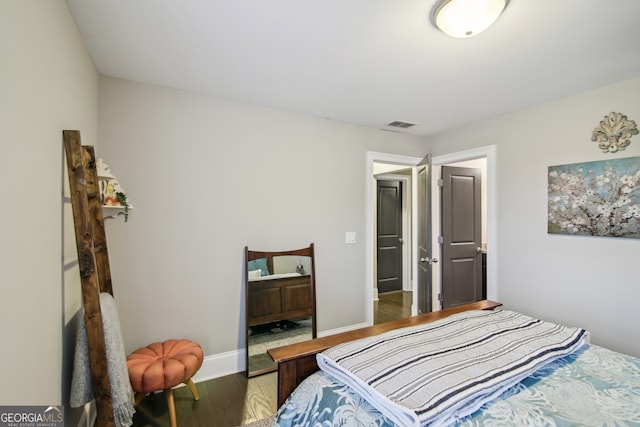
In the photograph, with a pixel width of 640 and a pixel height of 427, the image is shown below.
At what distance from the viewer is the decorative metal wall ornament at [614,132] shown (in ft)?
7.25

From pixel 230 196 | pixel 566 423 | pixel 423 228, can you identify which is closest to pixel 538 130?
pixel 423 228

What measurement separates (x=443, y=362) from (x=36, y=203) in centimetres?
179

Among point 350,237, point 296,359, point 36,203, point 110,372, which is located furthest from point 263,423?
point 350,237

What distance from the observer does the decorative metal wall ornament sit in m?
2.21

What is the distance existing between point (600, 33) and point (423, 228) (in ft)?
6.86

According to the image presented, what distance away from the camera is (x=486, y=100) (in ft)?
8.65

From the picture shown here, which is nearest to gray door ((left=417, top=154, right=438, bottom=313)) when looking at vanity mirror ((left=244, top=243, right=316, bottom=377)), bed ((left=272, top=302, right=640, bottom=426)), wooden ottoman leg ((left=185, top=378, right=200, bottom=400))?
vanity mirror ((left=244, top=243, right=316, bottom=377))

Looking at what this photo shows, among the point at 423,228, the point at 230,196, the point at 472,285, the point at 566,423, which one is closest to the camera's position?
the point at 566,423

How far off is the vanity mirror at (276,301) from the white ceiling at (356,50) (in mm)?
1493

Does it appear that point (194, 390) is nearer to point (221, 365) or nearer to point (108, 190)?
point (221, 365)

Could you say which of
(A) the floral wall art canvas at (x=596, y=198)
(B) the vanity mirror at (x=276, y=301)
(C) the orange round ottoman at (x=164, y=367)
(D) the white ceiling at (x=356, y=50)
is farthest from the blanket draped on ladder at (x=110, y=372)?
(A) the floral wall art canvas at (x=596, y=198)

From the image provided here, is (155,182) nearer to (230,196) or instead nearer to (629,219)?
(230,196)

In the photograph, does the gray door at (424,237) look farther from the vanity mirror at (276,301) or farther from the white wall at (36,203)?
the white wall at (36,203)

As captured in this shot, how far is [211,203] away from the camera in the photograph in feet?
8.37
